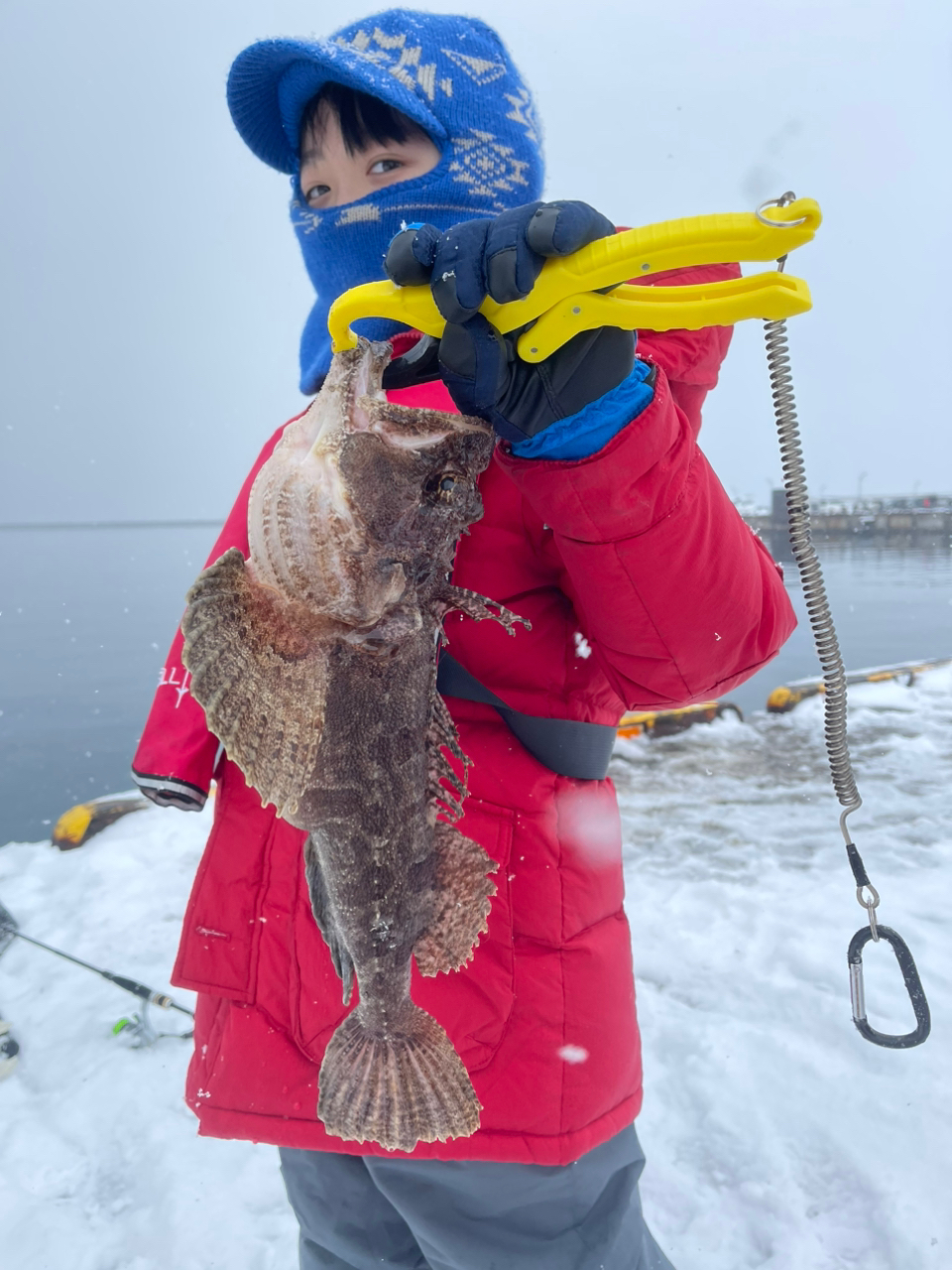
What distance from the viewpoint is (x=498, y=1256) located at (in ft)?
6.66

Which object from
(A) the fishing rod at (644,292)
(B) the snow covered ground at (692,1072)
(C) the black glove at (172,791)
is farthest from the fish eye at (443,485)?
(B) the snow covered ground at (692,1072)

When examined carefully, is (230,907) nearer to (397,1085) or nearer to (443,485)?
(397,1085)

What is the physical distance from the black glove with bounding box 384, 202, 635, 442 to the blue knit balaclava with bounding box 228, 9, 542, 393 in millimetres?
1112

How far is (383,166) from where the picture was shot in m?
2.38

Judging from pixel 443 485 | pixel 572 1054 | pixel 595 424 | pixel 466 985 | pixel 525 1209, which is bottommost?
pixel 525 1209

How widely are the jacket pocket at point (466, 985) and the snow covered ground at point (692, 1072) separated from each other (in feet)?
6.02

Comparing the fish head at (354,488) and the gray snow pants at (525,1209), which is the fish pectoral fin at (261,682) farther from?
the gray snow pants at (525,1209)

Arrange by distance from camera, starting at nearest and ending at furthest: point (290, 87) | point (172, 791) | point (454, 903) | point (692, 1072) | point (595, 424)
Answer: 1. point (595, 424)
2. point (454, 903)
3. point (172, 791)
4. point (290, 87)
5. point (692, 1072)

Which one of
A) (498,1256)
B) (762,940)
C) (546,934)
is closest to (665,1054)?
(762,940)

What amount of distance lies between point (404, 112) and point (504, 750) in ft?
6.71

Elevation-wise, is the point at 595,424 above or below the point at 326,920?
above

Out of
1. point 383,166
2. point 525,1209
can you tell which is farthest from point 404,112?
point 525,1209

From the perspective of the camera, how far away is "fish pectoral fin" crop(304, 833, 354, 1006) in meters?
1.90

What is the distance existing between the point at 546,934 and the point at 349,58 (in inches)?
108
